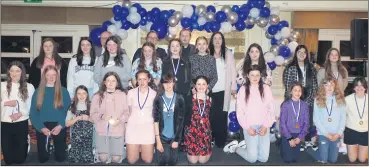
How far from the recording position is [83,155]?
484 cm

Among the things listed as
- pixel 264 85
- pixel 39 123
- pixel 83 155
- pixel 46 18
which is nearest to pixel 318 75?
pixel 264 85

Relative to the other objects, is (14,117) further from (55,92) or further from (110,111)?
(110,111)

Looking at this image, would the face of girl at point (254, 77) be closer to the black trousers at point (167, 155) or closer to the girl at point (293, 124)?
the girl at point (293, 124)

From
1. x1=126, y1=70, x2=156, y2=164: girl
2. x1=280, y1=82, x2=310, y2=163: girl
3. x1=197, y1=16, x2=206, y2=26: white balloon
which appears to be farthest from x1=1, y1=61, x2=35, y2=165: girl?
x1=280, y1=82, x2=310, y2=163: girl

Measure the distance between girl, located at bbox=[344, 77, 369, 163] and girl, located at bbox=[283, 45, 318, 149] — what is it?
46cm

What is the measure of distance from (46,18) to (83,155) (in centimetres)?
453

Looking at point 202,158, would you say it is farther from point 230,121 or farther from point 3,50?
point 3,50

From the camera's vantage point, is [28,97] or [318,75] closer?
[28,97]

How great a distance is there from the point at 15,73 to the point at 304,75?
11.7 feet

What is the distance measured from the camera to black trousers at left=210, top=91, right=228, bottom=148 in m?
5.44

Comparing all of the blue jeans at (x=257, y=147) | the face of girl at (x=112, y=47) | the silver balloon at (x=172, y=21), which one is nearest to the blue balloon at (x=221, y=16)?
the silver balloon at (x=172, y=21)

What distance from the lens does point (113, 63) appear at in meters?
5.16

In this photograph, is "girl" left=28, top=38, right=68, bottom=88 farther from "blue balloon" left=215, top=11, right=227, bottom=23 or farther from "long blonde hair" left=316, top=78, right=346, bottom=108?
"long blonde hair" left=316, top=78, right=346, bottom=108

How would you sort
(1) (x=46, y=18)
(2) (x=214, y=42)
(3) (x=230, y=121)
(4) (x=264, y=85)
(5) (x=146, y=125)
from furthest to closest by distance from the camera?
(1) (x=46, y=18), (3) (x=230, y=121), (2) (x=214, y=42), (4) (x=264, y=85), (5) (x=146, y=125)
